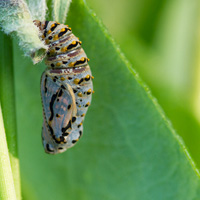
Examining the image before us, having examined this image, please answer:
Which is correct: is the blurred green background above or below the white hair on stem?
below

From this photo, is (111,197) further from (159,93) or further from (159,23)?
(159,23)

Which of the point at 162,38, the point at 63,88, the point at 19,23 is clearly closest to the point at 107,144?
the point at 63,88

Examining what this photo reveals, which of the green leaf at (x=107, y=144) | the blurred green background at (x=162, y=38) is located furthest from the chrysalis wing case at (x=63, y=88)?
the blurred green background at (x=162, y=38)

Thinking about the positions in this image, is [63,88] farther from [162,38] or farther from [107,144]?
[162,38]

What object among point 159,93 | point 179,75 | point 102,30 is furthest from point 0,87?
point 179,75

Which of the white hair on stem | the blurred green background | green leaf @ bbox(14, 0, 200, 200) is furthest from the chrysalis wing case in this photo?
the blurred green background

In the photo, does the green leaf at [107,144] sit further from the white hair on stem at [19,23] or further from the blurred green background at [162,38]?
the blurred green background at [162,38]

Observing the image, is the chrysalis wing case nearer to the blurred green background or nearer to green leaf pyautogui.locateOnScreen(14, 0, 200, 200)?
green leaf pyautogui.locateOnScreen(14, 0, 200, 200)
